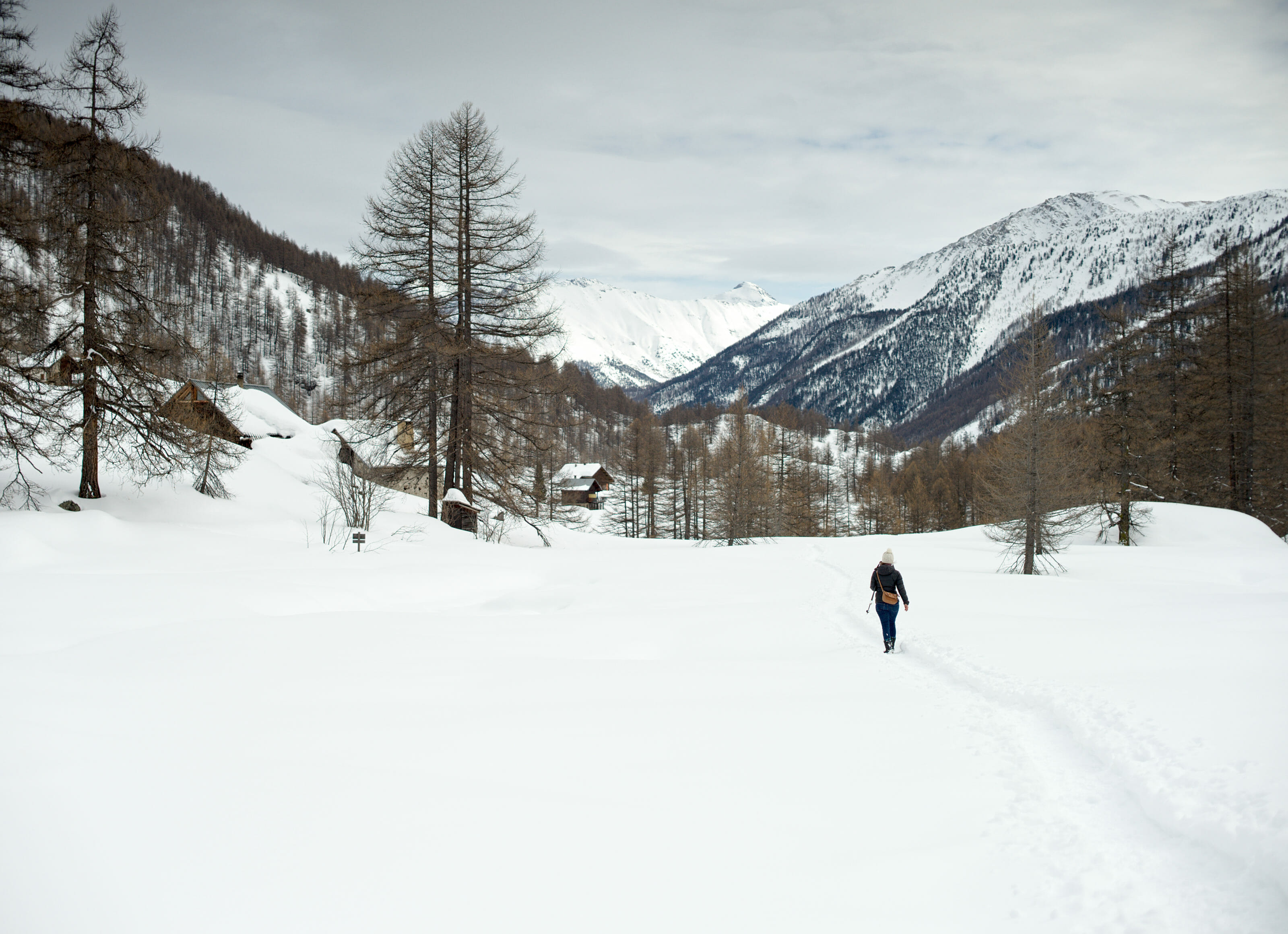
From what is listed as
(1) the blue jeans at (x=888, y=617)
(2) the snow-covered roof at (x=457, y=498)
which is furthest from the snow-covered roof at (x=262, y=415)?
(1) the blue jeans at (x=888, y=617)

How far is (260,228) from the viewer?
144875 millimetres

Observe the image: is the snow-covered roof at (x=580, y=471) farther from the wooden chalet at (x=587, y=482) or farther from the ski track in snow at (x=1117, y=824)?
the ski track in snow at (x=1117, y=824)

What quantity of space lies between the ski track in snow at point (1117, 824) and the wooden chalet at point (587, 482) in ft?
227

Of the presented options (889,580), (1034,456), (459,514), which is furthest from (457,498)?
(1034,456)

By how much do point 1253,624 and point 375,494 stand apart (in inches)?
769

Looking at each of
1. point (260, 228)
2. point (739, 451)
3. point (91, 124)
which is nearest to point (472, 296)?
point (91, 124)

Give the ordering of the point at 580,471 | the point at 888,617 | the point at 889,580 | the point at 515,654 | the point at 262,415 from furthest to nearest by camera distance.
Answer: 1. the point at 580,471
2. the point at 262,415
3. the point at 889,580
4. the point at 888,617
5. the point at 515,654

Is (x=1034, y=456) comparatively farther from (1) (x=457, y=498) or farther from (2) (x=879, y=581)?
(1) (x=457, y=498)

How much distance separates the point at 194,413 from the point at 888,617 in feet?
55.4

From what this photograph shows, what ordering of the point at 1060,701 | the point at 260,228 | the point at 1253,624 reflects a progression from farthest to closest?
the point at 260,228
the point at 1253,624
the point at 1060,701

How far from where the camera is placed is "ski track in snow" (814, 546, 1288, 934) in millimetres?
3666

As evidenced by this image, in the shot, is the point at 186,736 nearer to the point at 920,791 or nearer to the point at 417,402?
the point at 920,791

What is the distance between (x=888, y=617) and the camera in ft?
32.4

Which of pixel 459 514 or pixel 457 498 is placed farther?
pixel 459 514
